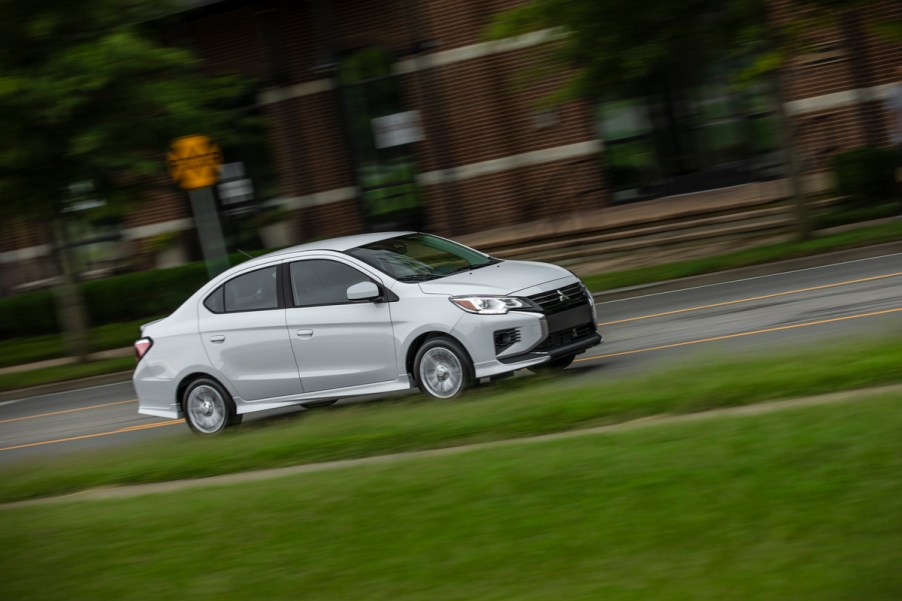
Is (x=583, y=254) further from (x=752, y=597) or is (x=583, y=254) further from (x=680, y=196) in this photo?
(x=752, y=597)

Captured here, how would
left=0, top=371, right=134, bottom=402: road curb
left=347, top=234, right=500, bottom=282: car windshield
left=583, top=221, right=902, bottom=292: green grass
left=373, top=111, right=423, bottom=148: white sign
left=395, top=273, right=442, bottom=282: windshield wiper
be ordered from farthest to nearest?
left=373, top=111, right=423, bottom=148: white sign
left=0, top=371, right=134, bottom=402: road curb
left=583, top=221, right=902, bottom=292: green grass
left=347, top=234, right=500, bottom=282: car windshield
left=395, top=273, right=442, bottom=282: windshield wiper

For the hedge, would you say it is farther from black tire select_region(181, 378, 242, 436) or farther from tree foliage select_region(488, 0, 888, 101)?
black tire select_region(181, 378, 242, 436)

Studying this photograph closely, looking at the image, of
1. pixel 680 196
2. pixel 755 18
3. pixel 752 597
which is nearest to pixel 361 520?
pixel 752 597

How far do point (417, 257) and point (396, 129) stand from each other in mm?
16934

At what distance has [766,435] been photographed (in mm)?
6469

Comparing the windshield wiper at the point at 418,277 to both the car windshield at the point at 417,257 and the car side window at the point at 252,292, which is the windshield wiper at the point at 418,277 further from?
the car side window at the point at 252,292

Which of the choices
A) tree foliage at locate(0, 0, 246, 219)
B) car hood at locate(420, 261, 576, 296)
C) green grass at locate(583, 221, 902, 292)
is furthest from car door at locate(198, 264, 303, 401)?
green grass at locate(583, 221, 902, 292)

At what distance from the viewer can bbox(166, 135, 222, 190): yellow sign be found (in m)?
17.4

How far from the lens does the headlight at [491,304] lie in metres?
10.3

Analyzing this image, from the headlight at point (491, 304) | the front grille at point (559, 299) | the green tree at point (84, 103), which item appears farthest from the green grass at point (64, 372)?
the front grille at point (559, 299)

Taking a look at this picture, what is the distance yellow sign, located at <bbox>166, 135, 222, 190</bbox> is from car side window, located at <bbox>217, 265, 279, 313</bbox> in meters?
6.01

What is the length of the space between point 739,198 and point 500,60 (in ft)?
22.3

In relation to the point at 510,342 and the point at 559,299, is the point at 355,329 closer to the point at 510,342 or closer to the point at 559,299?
the point at 510,342

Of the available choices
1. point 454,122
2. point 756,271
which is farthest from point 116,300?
point 756,271
